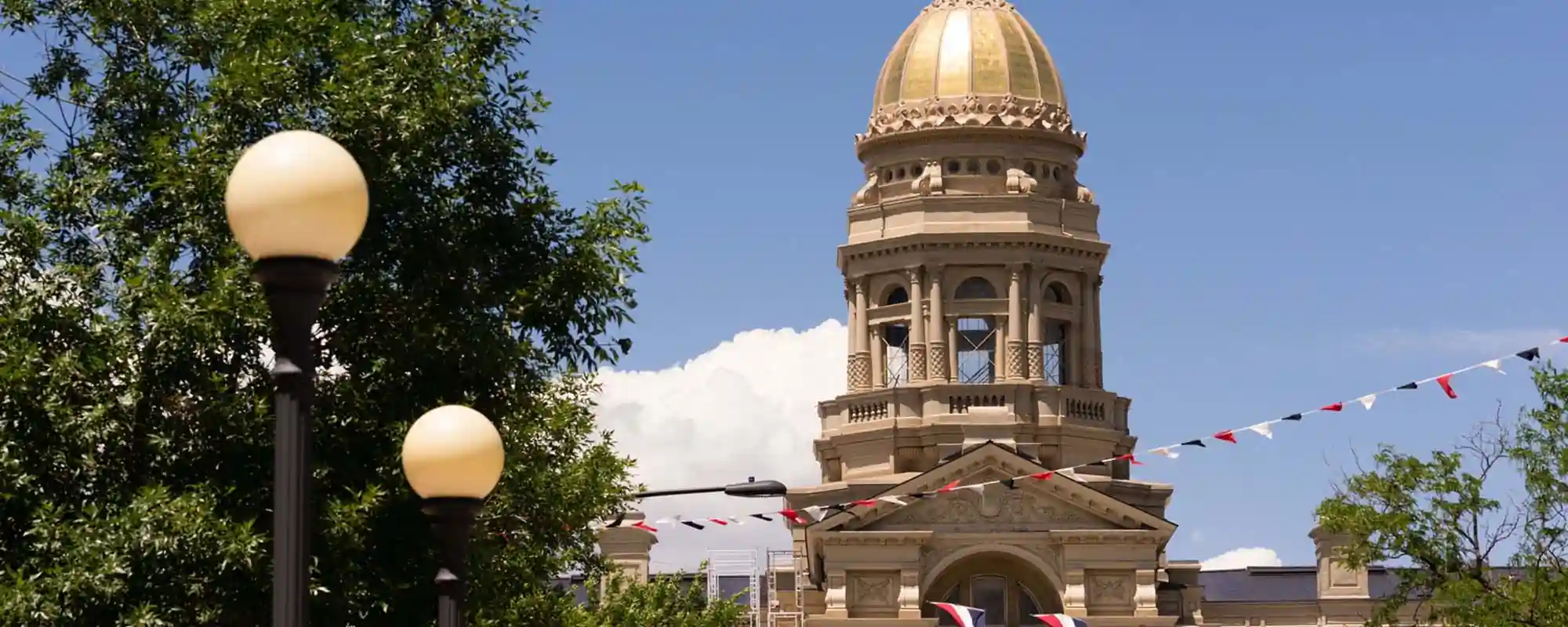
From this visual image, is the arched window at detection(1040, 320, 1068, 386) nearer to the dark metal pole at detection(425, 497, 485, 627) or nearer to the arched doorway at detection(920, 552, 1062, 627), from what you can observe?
the arched doorway at detection(920, 552, 1062, 627)

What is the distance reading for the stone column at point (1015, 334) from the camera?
88.2 m

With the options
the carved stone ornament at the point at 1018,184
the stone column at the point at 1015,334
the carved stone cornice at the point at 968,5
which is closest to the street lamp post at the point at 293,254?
the stone column at the point at 1015,334

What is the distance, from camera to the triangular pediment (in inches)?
3290

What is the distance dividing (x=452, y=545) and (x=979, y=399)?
71.1 meters

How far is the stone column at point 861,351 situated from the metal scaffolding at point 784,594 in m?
6.04

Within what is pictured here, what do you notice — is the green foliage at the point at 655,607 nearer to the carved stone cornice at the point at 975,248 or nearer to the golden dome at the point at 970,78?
the carved stone cornice at the point at 975,248

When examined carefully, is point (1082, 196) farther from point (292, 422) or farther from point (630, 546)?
point (292, 422)

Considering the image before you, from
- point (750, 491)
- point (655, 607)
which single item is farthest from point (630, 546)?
point (750, 491)

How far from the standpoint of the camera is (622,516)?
4772cm

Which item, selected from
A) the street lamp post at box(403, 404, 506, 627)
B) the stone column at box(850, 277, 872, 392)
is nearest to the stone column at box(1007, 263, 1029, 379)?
the stone column at box(850, 277, 872, 392)

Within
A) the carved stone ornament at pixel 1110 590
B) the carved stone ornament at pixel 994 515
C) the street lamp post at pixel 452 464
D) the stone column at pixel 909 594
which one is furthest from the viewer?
the carved stone ornament at pixel 994 515

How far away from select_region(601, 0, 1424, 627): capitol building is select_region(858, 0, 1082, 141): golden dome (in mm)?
71

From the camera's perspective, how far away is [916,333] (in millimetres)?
88750

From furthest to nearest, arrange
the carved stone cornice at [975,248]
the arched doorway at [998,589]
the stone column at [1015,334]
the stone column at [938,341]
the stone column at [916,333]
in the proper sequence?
the carved stone cornice at [975,248] < the stone column at [916,333] < the stone column at [938,341] < the stone column at [1015,334] < the arched doorway at [998,589]
